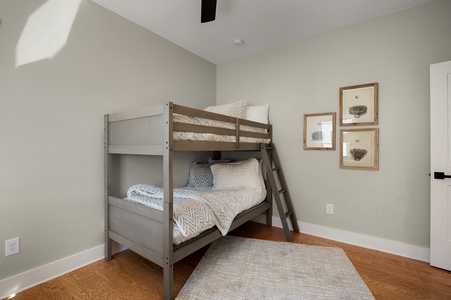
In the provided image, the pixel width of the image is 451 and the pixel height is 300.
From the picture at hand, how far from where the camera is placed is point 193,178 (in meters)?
2.78

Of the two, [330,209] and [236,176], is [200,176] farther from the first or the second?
[330,209]

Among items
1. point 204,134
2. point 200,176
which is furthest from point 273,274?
point 200,176

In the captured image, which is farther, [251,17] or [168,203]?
[251,17]

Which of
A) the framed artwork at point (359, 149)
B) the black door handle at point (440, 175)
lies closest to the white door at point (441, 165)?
the black door handle at point (440, 175)

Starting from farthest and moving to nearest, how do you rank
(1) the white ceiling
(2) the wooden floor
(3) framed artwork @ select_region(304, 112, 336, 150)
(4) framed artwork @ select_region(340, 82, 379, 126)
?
(3) framed artwork @ select_region(304, 112, 336, 150) < (4) framed artwork @ select_region(340, 82, 379, 126) < (1) the white ceiling < (2) the wooden floor

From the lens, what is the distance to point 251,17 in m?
2.19

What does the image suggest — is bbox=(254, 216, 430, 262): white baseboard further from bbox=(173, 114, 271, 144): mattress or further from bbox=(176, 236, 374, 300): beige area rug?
bbox=(173, 114, 271, 144): mattress

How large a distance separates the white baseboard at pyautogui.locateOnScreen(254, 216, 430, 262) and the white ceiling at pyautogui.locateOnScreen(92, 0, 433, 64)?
2.35 meters

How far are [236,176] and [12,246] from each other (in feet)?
6.68

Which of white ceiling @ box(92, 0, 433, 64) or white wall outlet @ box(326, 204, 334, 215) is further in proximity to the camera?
white wall outlet @ box(326, 204, 334, 215)

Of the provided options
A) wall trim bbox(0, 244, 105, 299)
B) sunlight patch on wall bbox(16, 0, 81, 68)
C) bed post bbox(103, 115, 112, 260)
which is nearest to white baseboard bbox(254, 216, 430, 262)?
bed post bbox(103, 115, 112, 260)

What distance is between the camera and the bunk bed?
145cm

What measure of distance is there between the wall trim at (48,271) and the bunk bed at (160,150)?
0.12 m

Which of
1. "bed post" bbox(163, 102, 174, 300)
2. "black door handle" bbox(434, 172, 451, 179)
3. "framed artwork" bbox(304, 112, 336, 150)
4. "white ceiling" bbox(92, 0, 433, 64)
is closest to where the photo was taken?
"bed post" bbox(163, 102, 174, 300)
